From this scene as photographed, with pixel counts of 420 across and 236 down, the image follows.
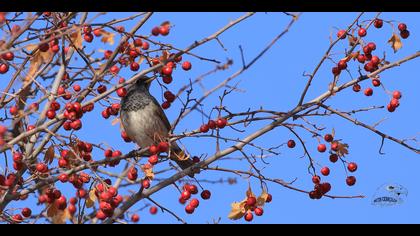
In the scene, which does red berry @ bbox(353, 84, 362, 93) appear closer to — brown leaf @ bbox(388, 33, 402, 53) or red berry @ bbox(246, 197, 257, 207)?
brown leaf @ bbox(388, 33, 402, 53)

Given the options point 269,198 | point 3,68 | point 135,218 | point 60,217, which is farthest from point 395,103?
point 3,68

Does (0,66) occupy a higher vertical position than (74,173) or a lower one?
higher

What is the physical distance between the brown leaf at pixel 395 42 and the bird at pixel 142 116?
247 centimetres

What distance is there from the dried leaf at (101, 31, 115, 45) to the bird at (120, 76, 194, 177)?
4.41 feet

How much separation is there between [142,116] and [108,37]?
1.72 m

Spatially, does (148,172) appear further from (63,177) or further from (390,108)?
(390,108)

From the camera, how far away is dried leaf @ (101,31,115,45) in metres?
4.76

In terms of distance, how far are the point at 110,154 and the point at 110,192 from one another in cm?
45

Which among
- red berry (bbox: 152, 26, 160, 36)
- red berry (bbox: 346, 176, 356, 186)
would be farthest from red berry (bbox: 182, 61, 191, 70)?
red berry (bbox: 346, 176, 356, 186)

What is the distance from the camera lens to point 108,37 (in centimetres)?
481
